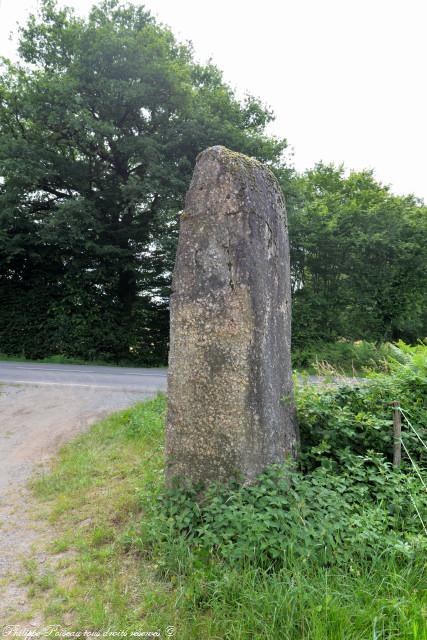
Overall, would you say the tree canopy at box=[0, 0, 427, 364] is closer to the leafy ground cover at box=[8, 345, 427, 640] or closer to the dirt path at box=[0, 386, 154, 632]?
the dirt path at box=[0, 386, 154, 632]

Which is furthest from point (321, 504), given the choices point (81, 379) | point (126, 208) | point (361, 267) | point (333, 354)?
point (361, 267)

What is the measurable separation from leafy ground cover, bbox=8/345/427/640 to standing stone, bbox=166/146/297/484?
260mm

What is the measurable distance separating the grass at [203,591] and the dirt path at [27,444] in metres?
0.15

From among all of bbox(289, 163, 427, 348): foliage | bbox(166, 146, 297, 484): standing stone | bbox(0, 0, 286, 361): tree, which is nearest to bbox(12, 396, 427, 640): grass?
bbox(166, 146, 297, 484): standing stone

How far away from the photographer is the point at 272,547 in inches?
99.1

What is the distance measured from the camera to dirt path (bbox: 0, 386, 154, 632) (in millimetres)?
2814

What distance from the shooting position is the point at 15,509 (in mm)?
3719

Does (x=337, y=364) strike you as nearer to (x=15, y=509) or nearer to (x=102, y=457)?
(x=102, y=457)

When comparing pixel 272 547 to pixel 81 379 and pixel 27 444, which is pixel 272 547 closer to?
pixel 27 444

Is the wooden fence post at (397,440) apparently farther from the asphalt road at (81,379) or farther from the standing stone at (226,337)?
the asphalt road at (81,379)

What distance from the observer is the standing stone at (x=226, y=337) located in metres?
3.05

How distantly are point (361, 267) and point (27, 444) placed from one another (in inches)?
588

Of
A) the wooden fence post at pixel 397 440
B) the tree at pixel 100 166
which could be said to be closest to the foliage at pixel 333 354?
the tree at pixel 100 166

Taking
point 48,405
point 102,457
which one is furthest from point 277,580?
point 48,405
